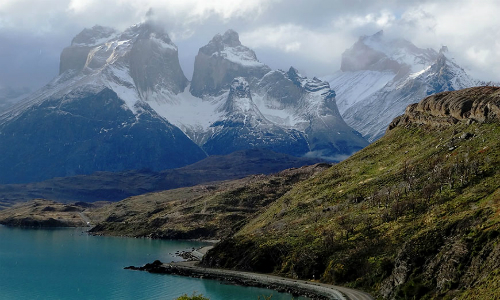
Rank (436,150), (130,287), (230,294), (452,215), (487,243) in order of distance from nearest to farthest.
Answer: (487,243), (452,215), (230,294), (130,287), (436,150)

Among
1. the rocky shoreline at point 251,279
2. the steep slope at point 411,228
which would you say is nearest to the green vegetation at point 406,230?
the steep slope at point 411,228

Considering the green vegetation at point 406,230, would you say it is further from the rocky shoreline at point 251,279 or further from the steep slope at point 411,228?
the rocky shoreline at point 251,279

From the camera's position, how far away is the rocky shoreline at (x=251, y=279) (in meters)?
136

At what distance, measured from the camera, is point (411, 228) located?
13775 cm

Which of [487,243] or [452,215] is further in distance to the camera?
[452,215]

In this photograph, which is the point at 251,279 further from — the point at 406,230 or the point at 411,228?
the point at 411,228

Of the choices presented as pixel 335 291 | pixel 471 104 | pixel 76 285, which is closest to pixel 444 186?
pixel 335 291

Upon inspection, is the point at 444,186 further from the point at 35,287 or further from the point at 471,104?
the point at 35,287

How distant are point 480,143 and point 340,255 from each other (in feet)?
172

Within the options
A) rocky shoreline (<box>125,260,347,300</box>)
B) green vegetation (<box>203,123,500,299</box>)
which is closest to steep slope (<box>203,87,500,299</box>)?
green vegetation (<box>203,123,500,299</box>)

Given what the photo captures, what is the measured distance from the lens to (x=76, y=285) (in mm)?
167500

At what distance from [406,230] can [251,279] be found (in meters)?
42.9

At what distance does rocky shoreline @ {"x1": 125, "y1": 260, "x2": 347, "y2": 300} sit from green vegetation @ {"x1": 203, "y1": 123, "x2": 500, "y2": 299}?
4588 mm

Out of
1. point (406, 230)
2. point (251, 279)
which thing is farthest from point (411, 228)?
point (251, 279)
